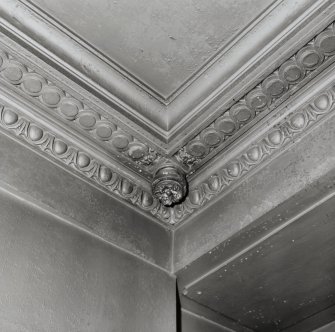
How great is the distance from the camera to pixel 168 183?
203 centimetres

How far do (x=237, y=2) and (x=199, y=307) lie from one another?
112cm

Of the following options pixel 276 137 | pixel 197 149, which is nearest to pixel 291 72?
pixel 276 137

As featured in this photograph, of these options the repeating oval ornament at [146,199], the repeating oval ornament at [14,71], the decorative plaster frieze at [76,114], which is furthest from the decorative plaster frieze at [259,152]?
the repeating oval ornament at [14,71]

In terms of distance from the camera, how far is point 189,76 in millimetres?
1981

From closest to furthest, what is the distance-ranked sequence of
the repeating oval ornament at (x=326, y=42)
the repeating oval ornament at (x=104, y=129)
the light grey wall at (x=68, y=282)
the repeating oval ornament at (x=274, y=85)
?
the light grey wall at (x=68, y=282)
the repeating oval ornament at (x=326, y=42)
the repeating oval ornament at (x=274, y=85)
the repeating oval ornament at (x=104, y=129)

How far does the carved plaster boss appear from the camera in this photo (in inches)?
79.8

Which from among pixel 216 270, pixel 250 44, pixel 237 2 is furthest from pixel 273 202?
pixel 237 2

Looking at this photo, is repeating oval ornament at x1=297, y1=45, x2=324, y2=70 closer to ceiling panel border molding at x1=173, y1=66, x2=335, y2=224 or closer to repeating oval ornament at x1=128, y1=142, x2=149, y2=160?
ceiling panel border molding at x1=173, y1=66, x2=335, y2=224

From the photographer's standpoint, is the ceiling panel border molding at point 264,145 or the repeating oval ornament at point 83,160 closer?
the ceiling panel border molding at point 264,145

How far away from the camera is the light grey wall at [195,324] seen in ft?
6.73

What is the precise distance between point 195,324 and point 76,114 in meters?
0.90

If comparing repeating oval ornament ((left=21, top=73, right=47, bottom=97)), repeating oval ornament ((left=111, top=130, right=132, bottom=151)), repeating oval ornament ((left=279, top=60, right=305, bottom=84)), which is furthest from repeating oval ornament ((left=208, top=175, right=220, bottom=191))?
repeating oval ornament ((left=21, top=73, right=47, bottom=97))

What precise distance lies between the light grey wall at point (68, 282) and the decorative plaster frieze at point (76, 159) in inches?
9.1

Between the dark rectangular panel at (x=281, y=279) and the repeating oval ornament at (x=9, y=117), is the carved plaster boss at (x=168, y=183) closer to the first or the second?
the dark rectangular panel at (x=281, y=279)
